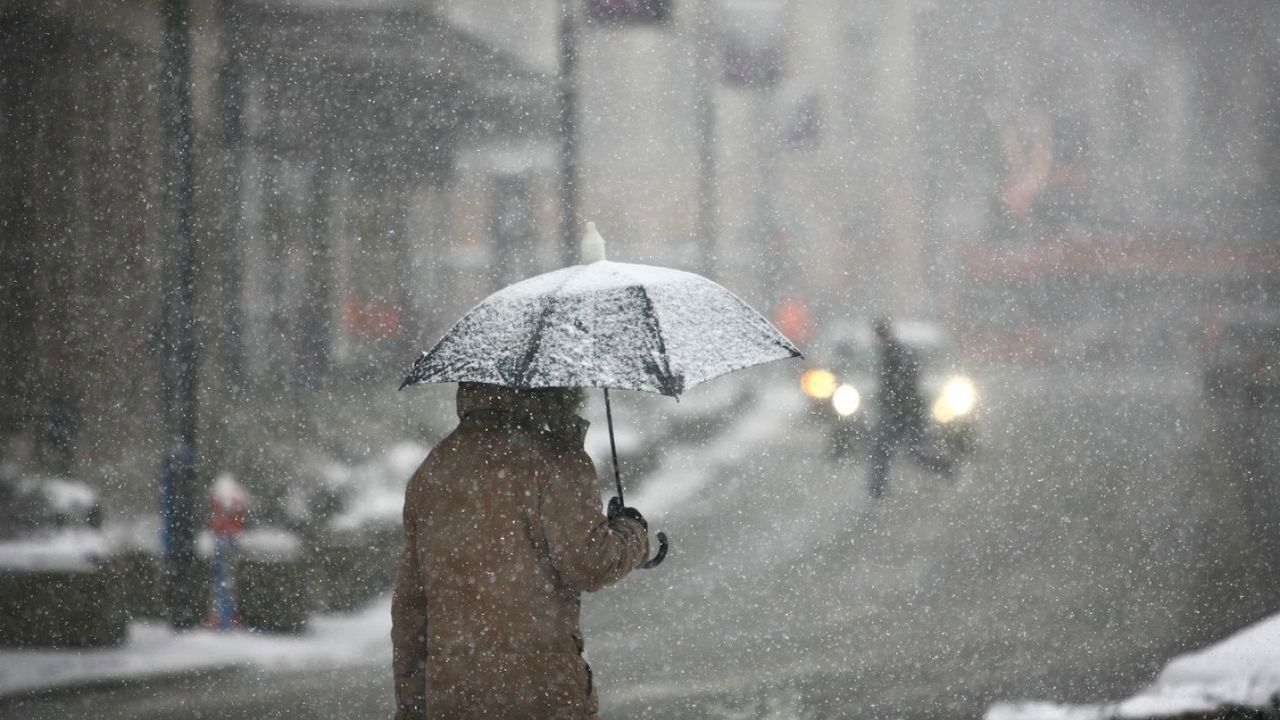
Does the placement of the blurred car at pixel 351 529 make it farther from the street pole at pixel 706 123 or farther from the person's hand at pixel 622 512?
the street pole at pixel 706 123

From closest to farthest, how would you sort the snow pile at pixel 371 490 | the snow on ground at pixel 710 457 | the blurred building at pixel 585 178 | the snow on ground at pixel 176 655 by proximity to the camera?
the snow on ground at pixel 176 655 < the snow pile at pixel 371 490 < the blurred building at pixel 585 178 < the snow on ground at pixel 710 457

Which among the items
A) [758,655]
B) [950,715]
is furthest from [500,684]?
[758,655]

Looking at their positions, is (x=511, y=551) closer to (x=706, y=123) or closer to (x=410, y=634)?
(x=410, y=634)

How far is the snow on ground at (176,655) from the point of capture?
6.27m

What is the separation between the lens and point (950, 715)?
5.42 metres

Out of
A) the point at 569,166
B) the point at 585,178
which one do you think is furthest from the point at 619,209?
the point at 569,166

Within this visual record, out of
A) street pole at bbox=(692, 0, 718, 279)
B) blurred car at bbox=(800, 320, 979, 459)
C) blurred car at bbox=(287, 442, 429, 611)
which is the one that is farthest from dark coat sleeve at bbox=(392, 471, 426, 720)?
street pole at bbox=(692, 0, 718, 279)

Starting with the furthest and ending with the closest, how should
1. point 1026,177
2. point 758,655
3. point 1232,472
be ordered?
point 1026,177 → point 1232,472 → point 758,655

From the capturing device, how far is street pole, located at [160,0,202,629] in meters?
6.90

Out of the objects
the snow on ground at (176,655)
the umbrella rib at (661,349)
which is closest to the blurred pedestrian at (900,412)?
the snow on ground at (176,655)

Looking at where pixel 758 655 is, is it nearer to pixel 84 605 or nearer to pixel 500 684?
pixel 84 605

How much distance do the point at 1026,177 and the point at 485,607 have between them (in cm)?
2534

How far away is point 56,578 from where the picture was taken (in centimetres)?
750

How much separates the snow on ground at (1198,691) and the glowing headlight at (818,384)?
11.2 metres
